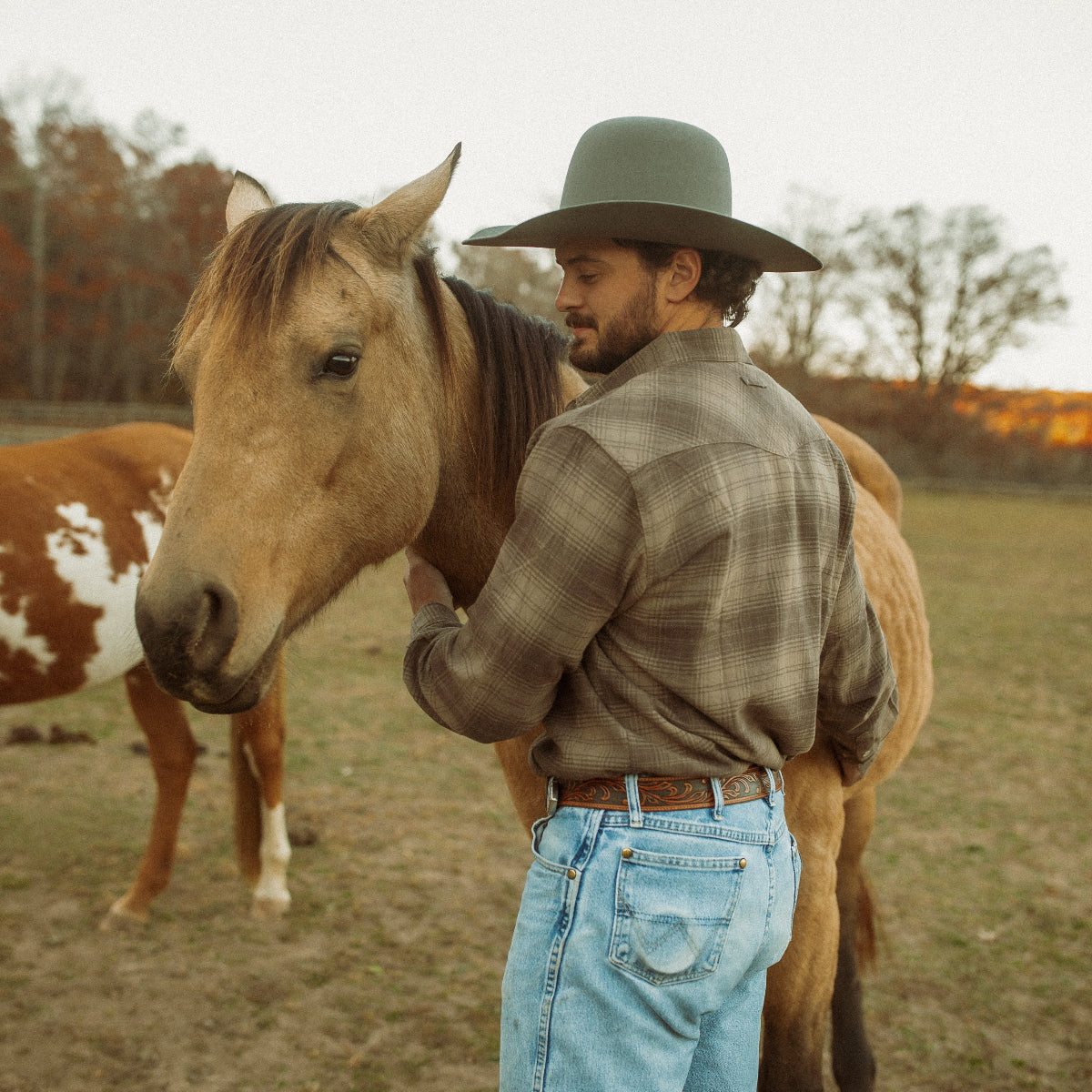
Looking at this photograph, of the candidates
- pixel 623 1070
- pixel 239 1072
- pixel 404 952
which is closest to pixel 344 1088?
pixel 239 1072

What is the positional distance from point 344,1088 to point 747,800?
2.21 meters

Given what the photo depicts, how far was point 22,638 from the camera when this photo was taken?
135 inches

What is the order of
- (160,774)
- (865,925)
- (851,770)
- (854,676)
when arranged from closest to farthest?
(854,676) → (851,770) → (865,925) → (160,774)

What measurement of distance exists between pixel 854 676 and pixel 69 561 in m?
3.22

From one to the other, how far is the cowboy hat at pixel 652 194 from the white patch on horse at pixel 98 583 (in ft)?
9.28

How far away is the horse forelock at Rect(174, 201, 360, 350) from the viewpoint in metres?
1.48

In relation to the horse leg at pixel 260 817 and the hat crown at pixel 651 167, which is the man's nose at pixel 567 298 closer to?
the hat crown at pixel 651 167

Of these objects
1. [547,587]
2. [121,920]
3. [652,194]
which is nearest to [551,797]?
[547,587]

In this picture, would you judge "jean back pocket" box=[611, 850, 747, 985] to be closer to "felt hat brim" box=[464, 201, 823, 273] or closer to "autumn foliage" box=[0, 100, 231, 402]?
"felt hat brim" box=[464, 201, 823, 273]

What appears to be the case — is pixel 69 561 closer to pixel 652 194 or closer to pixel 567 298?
pixel 567 298

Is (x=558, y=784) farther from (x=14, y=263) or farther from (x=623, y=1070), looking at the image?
(x=14, y=263)

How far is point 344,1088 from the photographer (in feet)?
9.29

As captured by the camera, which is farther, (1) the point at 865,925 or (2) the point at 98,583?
(2) the point at 98,583

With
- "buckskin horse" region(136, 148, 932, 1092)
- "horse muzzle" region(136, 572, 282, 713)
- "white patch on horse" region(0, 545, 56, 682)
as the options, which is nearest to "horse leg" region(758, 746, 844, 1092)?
"buckskin horse" region(136, 148, 932, 1092)
